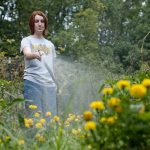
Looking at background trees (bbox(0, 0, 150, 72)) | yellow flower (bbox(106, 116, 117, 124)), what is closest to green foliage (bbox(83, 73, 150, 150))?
yellow flower (bbox(106, 116, 117, 124))

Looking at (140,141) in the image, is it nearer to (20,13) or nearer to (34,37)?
(34,37)

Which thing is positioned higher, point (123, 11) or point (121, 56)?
point (123, 11)

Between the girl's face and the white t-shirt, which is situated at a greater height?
the girl's face

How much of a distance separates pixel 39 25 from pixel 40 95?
0.61 meters

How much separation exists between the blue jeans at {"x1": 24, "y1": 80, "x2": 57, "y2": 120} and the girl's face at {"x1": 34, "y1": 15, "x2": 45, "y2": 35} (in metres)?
0.45

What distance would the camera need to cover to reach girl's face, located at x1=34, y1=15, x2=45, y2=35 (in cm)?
376

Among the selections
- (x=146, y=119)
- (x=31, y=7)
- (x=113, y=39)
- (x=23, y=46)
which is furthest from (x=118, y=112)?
(x=113, y=39)

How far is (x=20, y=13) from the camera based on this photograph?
24828mm

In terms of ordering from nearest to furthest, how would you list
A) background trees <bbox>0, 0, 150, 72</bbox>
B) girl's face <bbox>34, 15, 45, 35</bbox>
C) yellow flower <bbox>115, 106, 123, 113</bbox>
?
yellow flower <bbox>115, 106, 123, 113</bbox> < girl's face <bbox>34, 15, 45, 35</bbox> < background trees <bbox>0, 0, 150, 72</bbox>

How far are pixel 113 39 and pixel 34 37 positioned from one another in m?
25.5

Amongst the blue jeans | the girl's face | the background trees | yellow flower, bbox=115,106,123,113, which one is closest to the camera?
yellow flower, bbox=115,106,123,113

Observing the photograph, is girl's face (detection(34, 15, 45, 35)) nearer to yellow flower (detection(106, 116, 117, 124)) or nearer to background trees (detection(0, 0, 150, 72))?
yellow flower (detection(106, 116, 117, 124))

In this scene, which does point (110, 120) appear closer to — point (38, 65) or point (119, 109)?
point (119, 109)

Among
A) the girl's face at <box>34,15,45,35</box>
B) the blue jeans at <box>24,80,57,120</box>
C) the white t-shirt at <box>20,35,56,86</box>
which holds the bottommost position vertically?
the blue jeans at <box>24,80,57,120</box>
